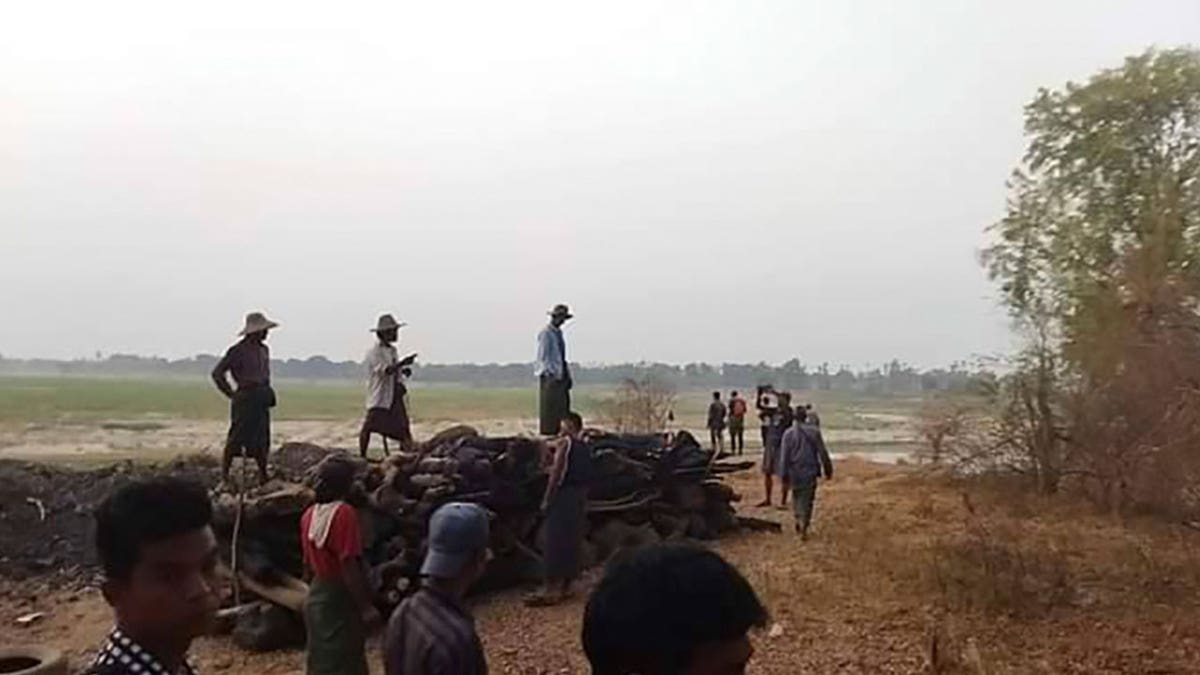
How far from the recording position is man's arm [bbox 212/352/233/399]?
10.1 metres

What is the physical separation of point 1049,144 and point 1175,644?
56.3ft

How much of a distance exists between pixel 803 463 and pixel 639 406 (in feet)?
45.8

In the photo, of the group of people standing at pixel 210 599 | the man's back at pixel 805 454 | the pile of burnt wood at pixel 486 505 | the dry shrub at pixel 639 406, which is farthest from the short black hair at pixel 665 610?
the dry shrub at pixel 639 406

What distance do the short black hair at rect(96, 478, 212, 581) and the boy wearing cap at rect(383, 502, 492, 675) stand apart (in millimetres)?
1049

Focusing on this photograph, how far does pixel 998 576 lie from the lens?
35.3 feet

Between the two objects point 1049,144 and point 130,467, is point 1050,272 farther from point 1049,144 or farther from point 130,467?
point 130,467

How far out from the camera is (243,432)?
34.5 ft

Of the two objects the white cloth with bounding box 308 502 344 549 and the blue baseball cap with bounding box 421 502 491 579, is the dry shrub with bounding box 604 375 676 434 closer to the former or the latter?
the white cloth with bounding box 308 502 344 549

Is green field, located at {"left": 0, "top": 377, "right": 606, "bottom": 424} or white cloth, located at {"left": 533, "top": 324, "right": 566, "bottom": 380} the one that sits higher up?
white cloth, located at {"left": 533, "top": 324, "right": 566, "bottom": 380}

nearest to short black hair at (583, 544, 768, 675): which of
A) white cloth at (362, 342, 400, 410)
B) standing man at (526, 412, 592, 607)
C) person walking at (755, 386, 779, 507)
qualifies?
standing man at (526, 412, 592, 607)

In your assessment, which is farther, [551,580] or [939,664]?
[551,580]

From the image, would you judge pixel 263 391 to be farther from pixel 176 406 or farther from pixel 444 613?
pixel 176 406

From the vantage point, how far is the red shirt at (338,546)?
567 cm

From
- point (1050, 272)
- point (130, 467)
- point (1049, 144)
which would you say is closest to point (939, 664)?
point (130, 467)
